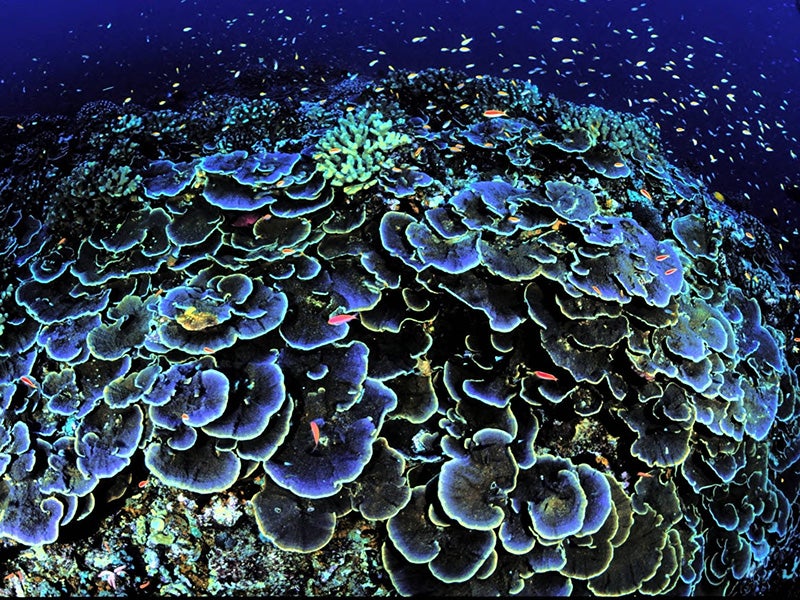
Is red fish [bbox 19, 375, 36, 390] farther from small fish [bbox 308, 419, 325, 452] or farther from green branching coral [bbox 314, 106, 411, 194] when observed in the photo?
green branching coral [bbox 314, 106, 411, 194]

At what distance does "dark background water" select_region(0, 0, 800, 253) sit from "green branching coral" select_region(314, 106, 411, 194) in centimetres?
707

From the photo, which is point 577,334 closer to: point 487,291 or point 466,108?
point 487,291

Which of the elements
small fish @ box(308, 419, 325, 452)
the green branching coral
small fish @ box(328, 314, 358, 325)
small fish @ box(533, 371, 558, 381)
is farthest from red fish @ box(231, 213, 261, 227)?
small fish @ box(533, 371, 558, 381)

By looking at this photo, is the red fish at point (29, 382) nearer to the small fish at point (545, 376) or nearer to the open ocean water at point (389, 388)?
the open ocean water at point (389, 388)

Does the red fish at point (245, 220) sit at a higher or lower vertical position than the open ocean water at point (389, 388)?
higher

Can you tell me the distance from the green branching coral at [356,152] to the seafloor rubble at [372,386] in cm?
2

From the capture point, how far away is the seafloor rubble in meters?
2.99

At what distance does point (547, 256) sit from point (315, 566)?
2823 millimetres

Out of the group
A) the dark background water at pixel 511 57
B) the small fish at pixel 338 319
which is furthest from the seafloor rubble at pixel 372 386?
the dark background water at pixel 511 57

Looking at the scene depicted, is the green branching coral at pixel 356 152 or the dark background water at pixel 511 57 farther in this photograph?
the dark background water at pixel 511 57

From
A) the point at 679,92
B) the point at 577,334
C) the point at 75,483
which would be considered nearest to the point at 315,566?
the point at 75,483

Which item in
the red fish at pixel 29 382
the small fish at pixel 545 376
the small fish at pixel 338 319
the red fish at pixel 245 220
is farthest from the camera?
the red fish at pixel 245 220

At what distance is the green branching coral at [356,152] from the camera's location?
3641mm

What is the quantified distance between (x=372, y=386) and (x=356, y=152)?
1.95 m
